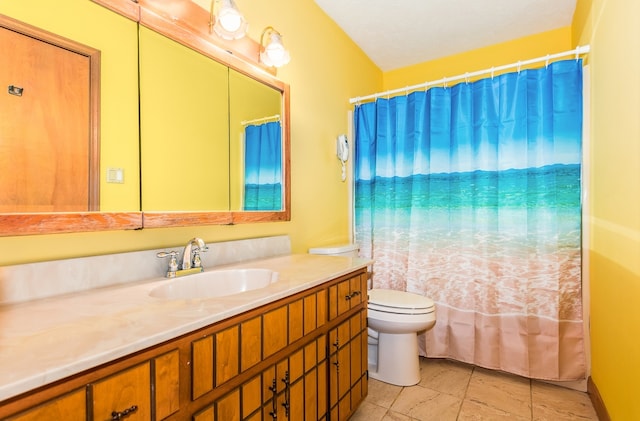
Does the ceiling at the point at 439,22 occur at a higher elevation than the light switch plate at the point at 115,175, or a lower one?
higher

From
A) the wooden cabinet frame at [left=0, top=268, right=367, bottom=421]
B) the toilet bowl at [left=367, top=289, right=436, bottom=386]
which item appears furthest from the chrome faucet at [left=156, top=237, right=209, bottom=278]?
the toilet bowl at [left=367, top=289, right=436, bottom=386]

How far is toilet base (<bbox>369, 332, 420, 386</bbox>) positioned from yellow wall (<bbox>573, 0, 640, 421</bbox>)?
927 mm

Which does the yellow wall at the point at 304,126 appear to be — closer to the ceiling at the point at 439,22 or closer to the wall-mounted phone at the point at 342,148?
the wall-mounted phone at the point at 342,148

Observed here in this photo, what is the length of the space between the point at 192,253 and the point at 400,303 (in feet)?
4.17

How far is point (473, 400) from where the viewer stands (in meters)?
1.84

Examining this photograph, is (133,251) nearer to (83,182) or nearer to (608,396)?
(83,182)

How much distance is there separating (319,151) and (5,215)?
5.40ft

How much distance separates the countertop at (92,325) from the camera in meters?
0.55

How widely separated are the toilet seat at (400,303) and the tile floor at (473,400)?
0.48m

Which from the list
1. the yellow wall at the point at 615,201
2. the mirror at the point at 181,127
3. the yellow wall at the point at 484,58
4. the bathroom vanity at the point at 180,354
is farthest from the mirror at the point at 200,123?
the yellow wall at the point at 484,58

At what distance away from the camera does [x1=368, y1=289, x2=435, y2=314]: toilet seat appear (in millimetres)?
1916

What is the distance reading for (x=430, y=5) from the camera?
2.13 meters

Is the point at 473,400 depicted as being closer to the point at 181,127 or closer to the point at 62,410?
the point at 62,410

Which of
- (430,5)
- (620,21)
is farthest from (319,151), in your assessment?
(620,21)
